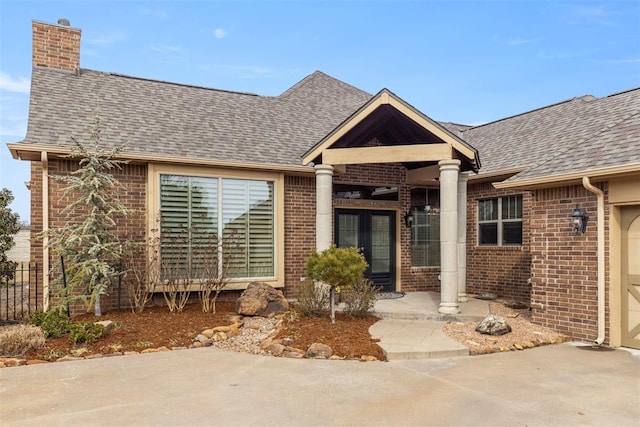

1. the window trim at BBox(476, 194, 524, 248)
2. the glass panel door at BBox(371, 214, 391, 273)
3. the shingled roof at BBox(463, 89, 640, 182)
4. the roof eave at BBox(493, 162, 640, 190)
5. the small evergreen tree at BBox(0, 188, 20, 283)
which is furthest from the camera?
the glass panel door at BBox(371, 214, 391, 273)

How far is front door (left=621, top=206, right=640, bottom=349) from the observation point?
269 inches

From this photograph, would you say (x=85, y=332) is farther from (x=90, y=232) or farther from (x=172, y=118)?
(x=172, y=118)

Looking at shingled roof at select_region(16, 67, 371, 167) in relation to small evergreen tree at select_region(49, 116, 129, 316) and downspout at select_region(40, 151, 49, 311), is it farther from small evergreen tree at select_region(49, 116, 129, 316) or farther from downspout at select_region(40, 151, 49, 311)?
small evergreen tree at select_region(49, 116, 129, 316)

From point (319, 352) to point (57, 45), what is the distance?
10021mm

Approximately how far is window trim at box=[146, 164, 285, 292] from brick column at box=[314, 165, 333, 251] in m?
1.33

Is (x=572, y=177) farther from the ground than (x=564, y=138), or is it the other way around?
(x=564, y=138)

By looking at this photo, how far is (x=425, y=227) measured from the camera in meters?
12.4

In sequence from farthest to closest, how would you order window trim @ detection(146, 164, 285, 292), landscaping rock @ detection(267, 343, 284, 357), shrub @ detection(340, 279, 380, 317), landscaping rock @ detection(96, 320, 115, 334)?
window trim @ detection(146, 164, 285, 292)
shrub @ detection(340, 279, 380, 317)
landscaping rock @ detection(96, 320, 115, 334)
landscaping rock @ detection(267, 343, 284, 357)

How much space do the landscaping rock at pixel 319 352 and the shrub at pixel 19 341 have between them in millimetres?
3882

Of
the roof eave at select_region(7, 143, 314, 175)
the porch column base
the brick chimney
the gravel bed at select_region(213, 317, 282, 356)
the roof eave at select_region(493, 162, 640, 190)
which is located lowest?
the gravel bed at select_region(213, 317, 282, 356)

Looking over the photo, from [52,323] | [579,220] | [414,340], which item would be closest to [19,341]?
[52,323]

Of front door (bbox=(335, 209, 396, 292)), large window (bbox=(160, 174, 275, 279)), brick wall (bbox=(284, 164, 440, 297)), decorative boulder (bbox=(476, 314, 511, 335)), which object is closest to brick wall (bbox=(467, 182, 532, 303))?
brick wall (bbox=(284, 164, 440, 297))

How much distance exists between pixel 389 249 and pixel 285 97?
5832 millimetres

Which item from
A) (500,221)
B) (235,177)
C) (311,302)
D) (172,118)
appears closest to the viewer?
(311,302)
